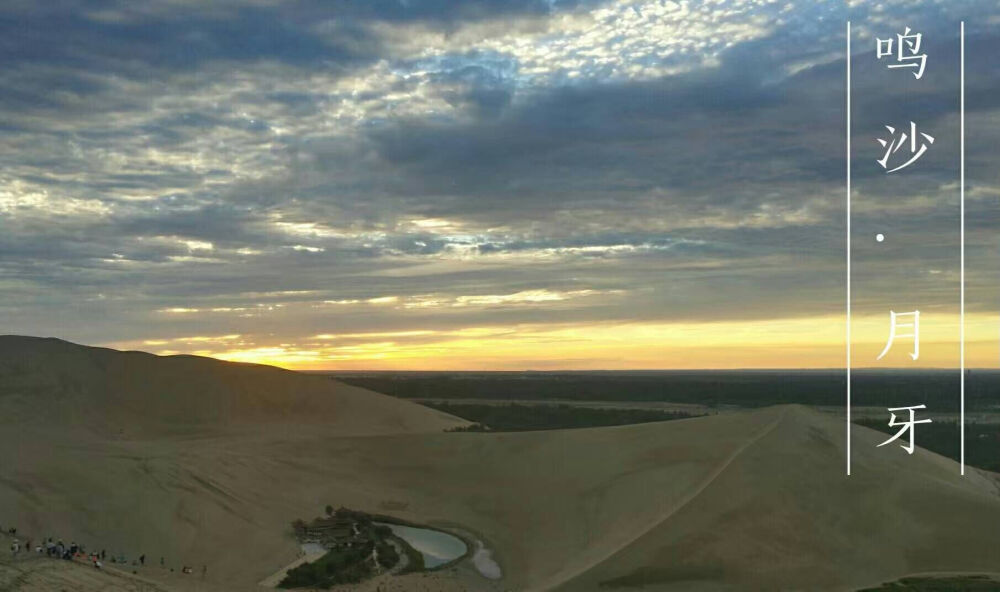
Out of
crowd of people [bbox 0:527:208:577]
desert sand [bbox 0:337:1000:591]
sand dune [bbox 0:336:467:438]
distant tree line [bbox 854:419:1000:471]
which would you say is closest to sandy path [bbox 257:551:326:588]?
desert sand [bbox 0:337:1000:591]

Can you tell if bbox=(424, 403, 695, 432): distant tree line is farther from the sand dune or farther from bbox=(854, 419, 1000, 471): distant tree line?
bbox=(854, 419, 1000, 471): distant tree line

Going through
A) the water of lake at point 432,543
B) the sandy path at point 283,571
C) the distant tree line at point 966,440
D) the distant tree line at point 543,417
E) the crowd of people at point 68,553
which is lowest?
the sandy path at point 283,571

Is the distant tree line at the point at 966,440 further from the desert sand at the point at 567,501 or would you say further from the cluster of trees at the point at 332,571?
the cluster of trees at the point at 332,571

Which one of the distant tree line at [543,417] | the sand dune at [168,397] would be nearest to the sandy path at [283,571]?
the sand dune at [168,397]

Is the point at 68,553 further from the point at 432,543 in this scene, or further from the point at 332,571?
the point at 432,543

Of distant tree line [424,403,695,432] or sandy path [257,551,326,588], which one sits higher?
distant tree line [424,403,695,432]

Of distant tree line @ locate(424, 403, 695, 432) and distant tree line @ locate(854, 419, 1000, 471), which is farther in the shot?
distant tree line @ locate(424, 403, 695, 432)

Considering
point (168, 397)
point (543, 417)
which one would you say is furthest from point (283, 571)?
point (543, 417)

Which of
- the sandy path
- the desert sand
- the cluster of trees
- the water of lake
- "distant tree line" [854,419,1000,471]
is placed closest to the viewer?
the desert sand

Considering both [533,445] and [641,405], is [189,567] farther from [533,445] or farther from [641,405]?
[641,405]
